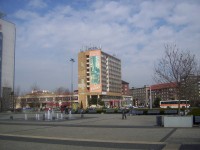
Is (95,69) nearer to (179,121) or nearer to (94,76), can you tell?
(94,76)

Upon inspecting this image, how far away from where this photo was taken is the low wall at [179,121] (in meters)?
23.6

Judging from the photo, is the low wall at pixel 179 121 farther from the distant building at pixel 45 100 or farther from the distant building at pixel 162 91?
the distant building at pixel 45 100

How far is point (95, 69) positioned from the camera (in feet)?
435

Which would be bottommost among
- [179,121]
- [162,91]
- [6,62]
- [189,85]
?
[179,121]

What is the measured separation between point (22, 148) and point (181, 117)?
1454 centimetres

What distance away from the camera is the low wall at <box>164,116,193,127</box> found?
77.3ft

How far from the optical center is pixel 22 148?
13672mm

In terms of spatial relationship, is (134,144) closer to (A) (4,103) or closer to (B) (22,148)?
(B) (22,148)

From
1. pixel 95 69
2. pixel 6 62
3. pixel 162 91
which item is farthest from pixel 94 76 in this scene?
pixel 162 91

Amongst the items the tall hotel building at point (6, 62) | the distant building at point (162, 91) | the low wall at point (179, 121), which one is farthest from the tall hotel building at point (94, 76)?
the low wall at point (179, 121)

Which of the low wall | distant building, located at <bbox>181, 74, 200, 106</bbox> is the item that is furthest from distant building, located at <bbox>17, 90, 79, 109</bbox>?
the low wall

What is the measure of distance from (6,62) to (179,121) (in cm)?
7997

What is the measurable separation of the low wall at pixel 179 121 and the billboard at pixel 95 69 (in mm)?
107564

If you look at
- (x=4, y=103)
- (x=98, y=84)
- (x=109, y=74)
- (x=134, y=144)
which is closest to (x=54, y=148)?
(x=134, y=144)
